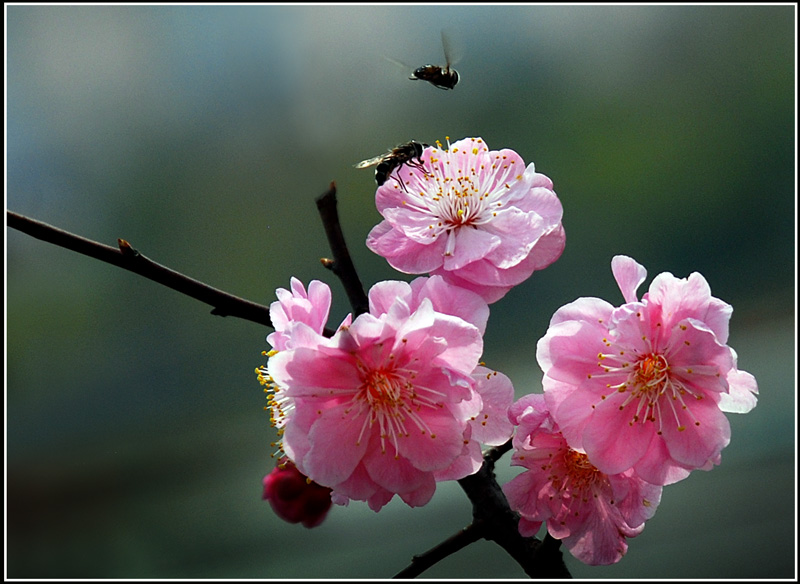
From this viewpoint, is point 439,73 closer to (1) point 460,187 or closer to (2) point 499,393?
(1) point 460,187

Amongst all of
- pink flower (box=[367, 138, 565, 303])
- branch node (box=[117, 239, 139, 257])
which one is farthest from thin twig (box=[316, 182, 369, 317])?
branch node (box=[117, 239, 139, 257])

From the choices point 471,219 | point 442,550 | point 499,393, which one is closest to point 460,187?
point 471,219

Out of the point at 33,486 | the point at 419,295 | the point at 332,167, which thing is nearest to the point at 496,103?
the point at 332,167

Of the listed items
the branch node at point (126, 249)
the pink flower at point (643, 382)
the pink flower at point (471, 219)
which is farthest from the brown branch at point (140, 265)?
the pink flower at point (643, 382)

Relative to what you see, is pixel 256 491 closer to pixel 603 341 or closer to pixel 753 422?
pixel 753 422

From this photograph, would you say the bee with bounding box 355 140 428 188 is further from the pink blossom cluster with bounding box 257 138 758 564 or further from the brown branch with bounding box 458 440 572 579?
the brown branch with bounding box 458 440 572 579

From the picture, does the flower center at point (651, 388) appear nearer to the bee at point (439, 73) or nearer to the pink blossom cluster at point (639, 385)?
the pink blossom cluster at point (639, 385)
